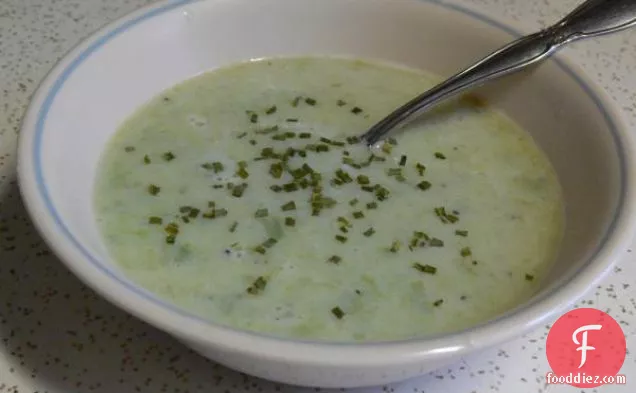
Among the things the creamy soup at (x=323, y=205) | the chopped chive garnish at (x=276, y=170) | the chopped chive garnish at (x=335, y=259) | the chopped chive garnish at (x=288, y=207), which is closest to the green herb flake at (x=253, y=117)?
the creamy soup at (x=323, y=205)

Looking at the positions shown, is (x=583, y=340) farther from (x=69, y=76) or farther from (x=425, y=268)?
(x=69, y=76)

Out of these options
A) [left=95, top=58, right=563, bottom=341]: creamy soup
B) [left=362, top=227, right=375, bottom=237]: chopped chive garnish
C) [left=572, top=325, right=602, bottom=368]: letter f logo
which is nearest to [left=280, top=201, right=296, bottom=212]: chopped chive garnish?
[left=95, top=58, right=563, bottom=341]: creamy soup

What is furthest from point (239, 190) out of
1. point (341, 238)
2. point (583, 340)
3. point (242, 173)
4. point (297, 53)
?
point (583, 340)

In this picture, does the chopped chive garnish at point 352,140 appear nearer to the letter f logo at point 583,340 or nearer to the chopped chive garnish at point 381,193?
the chopped chive garnish at point 381,193

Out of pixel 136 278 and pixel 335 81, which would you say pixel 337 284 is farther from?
pixel 335 81

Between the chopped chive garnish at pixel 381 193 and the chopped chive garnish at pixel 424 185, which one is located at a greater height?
the chopped chive garnish at pixel 424 185

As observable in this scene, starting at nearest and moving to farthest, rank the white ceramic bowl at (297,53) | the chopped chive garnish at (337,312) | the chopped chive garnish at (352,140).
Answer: the white ceramic bowl at (297,53) < the chopped chive garnish at (337,312) < the chopped chive garnish at (352,140)
